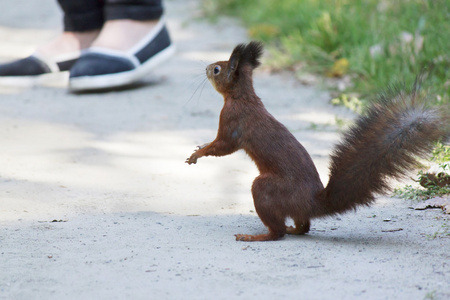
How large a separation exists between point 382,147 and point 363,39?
2931 mm

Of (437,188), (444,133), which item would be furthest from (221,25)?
(444,133)

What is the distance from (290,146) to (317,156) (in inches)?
38.1

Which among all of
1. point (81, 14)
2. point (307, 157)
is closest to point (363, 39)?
point (81, 14)

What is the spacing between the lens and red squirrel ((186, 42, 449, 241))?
2.10 metres

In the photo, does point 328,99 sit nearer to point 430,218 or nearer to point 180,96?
point 180,96

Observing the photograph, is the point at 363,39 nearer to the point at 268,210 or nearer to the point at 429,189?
the point at 429,189

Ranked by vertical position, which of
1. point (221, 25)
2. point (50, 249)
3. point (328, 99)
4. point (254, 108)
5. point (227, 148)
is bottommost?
point (50, 249)

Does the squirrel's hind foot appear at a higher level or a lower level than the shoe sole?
lower

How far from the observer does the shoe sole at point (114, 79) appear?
4.55 meters

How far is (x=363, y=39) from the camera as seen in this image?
488cm

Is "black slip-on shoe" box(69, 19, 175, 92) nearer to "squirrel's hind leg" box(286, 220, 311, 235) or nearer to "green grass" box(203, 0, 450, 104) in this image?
"green grass" box(203, 0, 450, 104)

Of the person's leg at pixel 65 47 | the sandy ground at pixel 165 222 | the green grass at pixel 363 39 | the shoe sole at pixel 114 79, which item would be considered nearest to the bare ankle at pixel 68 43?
the person's leg at pixel 65 47

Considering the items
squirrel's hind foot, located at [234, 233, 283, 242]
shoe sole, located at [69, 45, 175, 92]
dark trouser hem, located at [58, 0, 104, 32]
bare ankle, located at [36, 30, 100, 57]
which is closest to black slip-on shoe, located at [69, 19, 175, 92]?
shoe sole, located at [69, 45, 175, 92]

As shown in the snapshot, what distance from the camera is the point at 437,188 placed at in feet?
8.73
